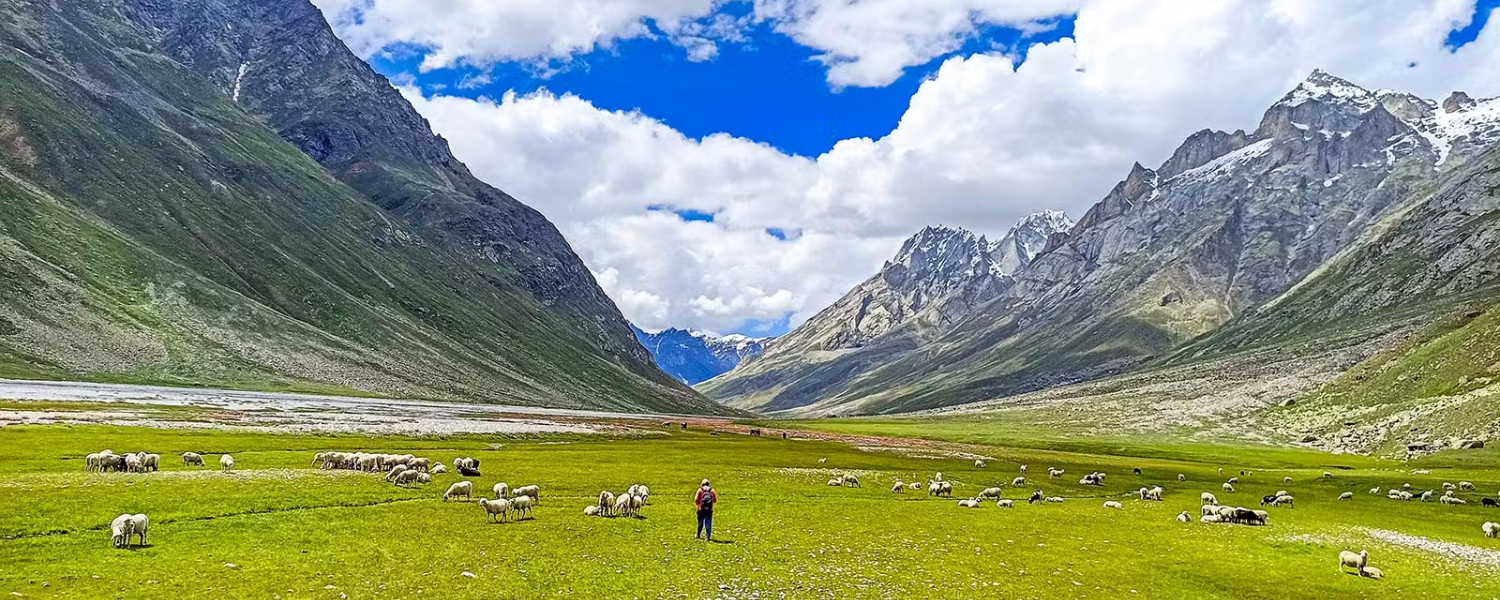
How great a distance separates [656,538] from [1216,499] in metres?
48.4

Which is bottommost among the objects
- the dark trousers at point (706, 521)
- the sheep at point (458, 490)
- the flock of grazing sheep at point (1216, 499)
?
the flock of grazing sheep at point (1216, 499)

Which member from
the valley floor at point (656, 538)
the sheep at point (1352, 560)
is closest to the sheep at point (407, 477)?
the valley floor at point (656, 538)

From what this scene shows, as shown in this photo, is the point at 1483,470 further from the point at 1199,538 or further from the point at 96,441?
the point at 96,441

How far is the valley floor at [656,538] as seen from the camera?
26.3 meters

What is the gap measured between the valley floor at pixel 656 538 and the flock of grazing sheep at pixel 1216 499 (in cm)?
108

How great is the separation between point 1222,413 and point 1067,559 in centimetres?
17900

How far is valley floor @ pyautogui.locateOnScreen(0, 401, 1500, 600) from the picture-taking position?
26344mm

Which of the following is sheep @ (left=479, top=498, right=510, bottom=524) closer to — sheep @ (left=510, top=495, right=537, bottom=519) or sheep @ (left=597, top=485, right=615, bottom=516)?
sheep @ (left=510, top=495, right=537, bottom=519)

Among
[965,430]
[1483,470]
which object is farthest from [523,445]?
[965,430]

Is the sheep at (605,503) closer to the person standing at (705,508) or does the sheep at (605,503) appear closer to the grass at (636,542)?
the grass at (636,542)

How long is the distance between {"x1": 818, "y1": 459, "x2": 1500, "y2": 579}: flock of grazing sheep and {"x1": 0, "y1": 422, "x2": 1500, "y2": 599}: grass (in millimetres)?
1147

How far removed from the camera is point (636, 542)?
34062 millimetres

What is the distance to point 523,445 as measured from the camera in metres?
88.1

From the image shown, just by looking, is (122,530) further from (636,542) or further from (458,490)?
(636,542)
